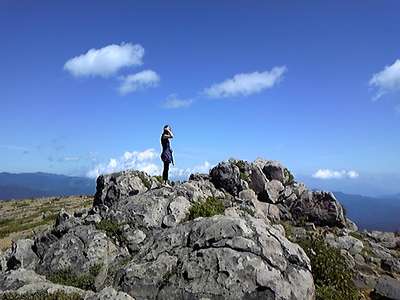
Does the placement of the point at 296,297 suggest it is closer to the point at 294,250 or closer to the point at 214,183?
the point at 294,250

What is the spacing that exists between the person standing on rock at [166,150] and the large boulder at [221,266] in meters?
13.6

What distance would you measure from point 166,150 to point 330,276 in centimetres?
1522

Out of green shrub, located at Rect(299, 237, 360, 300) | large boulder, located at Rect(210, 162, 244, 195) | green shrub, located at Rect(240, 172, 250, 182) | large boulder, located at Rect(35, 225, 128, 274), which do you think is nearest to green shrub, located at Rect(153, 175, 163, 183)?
large boulder, located at Rect(210, 162, 244, 195)

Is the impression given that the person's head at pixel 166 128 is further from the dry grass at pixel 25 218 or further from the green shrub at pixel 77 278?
the dry grass at pixel 25 218

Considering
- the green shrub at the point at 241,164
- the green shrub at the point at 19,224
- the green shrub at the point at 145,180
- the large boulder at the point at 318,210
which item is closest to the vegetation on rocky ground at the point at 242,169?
the green shrub at the point at 241,164

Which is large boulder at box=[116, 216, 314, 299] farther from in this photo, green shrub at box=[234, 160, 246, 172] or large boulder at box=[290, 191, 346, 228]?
green shrub at box=[234, 160, 246, 172]

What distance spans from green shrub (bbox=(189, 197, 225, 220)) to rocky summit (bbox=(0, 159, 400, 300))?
5 cm

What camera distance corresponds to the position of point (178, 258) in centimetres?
1531

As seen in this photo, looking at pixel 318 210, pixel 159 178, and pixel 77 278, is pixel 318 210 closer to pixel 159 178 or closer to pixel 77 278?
pixel 159 178

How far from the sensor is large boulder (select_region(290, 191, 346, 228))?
3403 cm

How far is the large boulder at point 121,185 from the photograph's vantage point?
27.2 m

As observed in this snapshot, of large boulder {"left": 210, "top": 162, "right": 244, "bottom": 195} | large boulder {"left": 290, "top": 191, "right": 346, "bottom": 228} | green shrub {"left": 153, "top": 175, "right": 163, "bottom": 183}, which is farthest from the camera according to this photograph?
large boulder {"left": 210, "top": 162, "right": 244, "bottom": 195}

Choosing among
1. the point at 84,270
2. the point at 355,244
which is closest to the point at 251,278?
the point at 84,270

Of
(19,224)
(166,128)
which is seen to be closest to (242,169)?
(166,128)
